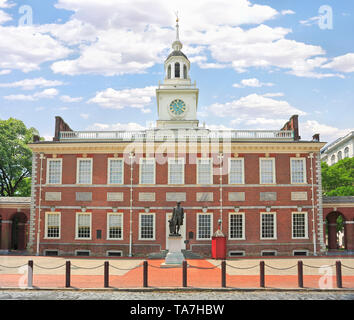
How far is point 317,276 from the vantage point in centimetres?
1800

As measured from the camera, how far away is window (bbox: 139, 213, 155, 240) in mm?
29812

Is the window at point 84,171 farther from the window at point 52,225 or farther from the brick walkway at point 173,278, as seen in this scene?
the brick walkway at point 173,278

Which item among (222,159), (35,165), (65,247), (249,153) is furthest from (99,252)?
(249,153)

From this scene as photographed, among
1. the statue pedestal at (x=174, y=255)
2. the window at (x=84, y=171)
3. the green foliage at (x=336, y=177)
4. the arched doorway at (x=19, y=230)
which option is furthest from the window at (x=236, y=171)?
the green foliage at (x=336, y=177)

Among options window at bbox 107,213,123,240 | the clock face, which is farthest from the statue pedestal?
the clock face

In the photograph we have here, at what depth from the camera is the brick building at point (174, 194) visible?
29.8 meters

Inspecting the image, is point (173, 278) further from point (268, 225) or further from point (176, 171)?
point (268, 225)

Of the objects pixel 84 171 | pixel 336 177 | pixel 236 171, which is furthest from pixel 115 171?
pixel 336 177

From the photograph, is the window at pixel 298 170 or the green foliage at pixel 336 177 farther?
the green foliage at pixel 336 177

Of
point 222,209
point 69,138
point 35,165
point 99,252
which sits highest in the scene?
point 69,138

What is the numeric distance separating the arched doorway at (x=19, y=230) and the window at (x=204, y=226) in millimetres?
16769

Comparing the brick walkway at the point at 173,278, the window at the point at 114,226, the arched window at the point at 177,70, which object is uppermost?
the arched window at the point at 177,70

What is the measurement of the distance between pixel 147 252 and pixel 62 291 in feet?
50.1
